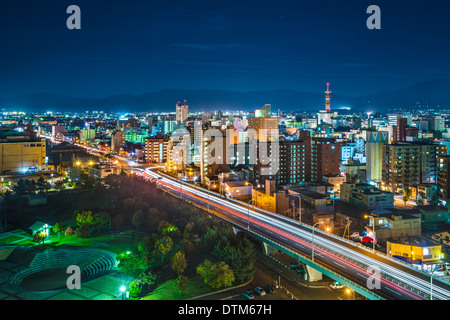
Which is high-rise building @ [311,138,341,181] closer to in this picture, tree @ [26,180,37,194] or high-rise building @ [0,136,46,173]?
tree @ [26,180,37,194]

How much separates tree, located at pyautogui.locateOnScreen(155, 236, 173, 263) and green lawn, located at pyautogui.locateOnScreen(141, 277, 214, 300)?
0.76m

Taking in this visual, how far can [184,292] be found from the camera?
6555 millimetres

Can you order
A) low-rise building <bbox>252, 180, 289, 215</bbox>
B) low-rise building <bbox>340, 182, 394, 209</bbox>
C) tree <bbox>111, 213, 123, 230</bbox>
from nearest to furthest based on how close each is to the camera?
tree <bbox>111, 213, 123, 230</bbox>
low-rise building <bbox>252, 180, 289, 215</bbox>
low-rise building <bbox>340, 182, 394, 209</bbox>

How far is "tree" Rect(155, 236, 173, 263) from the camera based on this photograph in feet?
25.1

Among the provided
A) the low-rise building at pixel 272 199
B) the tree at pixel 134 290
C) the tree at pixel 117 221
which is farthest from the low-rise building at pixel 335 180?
the tree at pixel 134 290

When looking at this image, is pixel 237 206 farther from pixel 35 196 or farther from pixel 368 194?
pixel 35 196

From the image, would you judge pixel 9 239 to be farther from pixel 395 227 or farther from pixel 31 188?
pixel 395 227

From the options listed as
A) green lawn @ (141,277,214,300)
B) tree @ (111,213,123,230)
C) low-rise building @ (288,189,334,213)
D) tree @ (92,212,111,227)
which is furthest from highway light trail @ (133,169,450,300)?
tree @ (92,212,111,227)

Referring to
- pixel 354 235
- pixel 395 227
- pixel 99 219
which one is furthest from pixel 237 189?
pixel 395 227

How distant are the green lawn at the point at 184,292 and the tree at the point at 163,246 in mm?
761

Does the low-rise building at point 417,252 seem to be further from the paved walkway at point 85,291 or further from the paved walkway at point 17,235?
the paved walkway at point 17,235

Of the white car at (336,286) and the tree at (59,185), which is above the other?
the tree at (59,185)

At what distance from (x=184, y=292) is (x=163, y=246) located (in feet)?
4.48

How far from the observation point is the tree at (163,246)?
7636 mm
